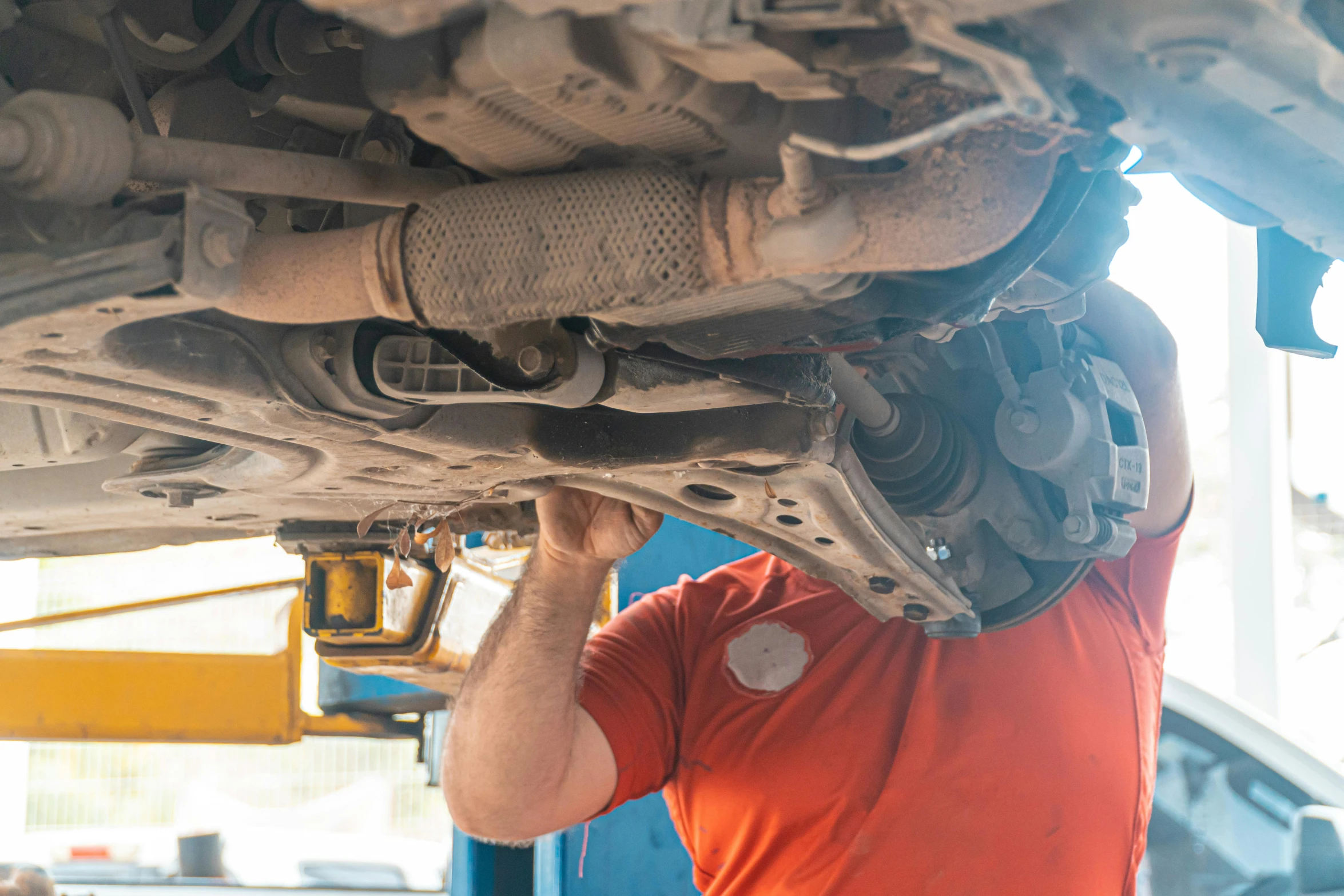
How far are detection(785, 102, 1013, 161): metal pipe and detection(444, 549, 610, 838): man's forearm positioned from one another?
1.27m

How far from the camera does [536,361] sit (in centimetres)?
105

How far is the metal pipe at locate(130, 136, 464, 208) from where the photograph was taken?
2.79 feet

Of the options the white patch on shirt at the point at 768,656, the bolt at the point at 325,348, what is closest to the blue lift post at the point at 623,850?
the white patch on shirt at the point at 768,656

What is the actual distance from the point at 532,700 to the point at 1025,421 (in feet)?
3.08

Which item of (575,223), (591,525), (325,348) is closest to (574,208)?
(575,223)

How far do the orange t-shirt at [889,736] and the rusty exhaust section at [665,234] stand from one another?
126 cm

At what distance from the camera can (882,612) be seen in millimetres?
1788

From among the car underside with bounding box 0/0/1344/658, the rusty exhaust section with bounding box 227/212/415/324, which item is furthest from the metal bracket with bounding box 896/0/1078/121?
the rusty exhaust section with bounding box 227/212/415/324

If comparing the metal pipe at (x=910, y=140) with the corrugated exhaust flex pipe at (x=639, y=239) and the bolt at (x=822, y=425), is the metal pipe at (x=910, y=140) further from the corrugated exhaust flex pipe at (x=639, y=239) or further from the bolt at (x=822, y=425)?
the bolt at (x=822, y=425)

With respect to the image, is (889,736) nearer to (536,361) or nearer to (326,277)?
(536,361)

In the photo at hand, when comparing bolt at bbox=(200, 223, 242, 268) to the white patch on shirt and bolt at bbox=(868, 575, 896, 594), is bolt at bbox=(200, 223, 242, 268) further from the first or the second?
the white patch on shirt

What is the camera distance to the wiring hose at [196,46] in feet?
3.50

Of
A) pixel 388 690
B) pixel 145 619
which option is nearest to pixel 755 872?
pixel 388 690

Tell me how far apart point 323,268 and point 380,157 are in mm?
178
